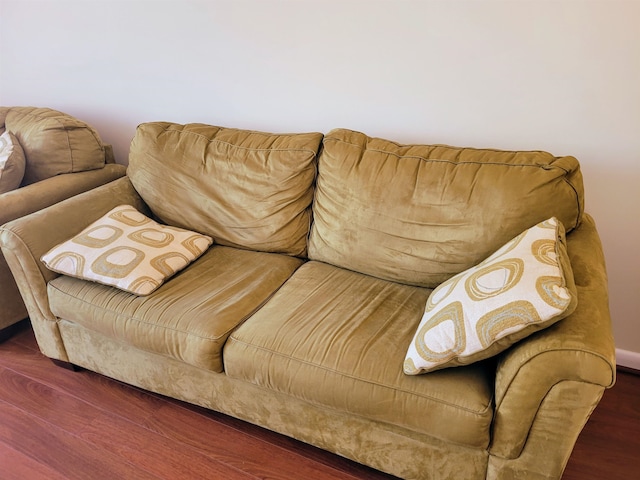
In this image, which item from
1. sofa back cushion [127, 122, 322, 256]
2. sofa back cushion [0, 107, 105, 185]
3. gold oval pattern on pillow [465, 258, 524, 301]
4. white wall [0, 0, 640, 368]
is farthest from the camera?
sofa back cushion [0, 107, 105, 185]

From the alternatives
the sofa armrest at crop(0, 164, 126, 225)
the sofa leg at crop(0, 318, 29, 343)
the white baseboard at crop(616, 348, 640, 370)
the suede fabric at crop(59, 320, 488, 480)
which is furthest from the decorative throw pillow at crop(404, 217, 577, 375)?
the sofa leg at crop(0, 318, 29, 343)

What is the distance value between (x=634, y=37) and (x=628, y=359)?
1.27 metres

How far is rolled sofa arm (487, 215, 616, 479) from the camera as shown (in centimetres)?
116

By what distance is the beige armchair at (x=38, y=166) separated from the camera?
2172 millimetres

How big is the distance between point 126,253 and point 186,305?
35cm

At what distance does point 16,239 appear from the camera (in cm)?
183

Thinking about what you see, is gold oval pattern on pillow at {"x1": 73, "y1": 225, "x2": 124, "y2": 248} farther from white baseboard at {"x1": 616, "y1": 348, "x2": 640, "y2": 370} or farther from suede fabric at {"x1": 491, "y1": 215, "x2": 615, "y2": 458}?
white baseboard at {"x1": 616, "y1": 348, "x2": 640, "y2": 370}

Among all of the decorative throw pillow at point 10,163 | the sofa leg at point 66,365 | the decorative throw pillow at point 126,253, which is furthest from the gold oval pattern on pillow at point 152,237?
the decorative throw pillow at point 10,163

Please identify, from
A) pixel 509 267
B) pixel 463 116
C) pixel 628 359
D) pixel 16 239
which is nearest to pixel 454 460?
pixel 509 267

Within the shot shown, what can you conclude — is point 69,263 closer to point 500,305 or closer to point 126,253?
point 126,253

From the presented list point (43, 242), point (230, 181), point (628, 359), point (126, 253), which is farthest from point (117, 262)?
point (628, 359)

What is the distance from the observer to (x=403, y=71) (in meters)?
1.99

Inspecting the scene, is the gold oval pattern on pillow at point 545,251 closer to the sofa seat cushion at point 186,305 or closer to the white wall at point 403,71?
the white wall at point 403,71

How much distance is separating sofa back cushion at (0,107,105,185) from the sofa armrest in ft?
0.18
